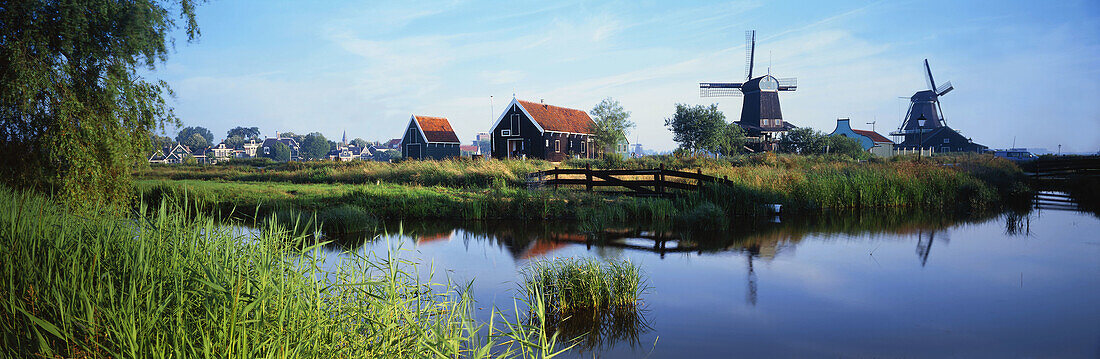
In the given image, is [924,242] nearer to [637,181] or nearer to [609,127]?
[637,181]

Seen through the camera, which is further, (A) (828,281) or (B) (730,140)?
(B) (730,140)

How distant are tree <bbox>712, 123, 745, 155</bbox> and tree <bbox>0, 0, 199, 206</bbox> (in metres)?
45.7

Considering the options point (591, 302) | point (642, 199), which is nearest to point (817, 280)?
point (591, 302)

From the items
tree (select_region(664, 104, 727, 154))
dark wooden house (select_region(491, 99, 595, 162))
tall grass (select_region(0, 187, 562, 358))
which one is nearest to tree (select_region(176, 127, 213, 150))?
dark wooden house (select_region(491, 99, 595, 162))

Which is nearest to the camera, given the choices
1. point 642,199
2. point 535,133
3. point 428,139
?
point 642,199

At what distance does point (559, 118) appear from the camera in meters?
48.0

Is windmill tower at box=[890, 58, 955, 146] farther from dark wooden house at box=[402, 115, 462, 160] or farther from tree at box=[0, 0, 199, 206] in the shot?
tree at box=[0, 0, 199, 206]

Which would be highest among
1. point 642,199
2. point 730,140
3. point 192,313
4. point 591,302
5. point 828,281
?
point 730,140

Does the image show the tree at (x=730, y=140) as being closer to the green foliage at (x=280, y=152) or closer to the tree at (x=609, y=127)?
the tree at (x=609, y=127)

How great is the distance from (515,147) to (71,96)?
34.3 meters

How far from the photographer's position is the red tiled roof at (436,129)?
5370 cm

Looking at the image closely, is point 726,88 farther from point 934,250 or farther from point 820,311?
point 820,311

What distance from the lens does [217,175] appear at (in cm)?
3288

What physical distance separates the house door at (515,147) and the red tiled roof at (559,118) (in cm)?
250
